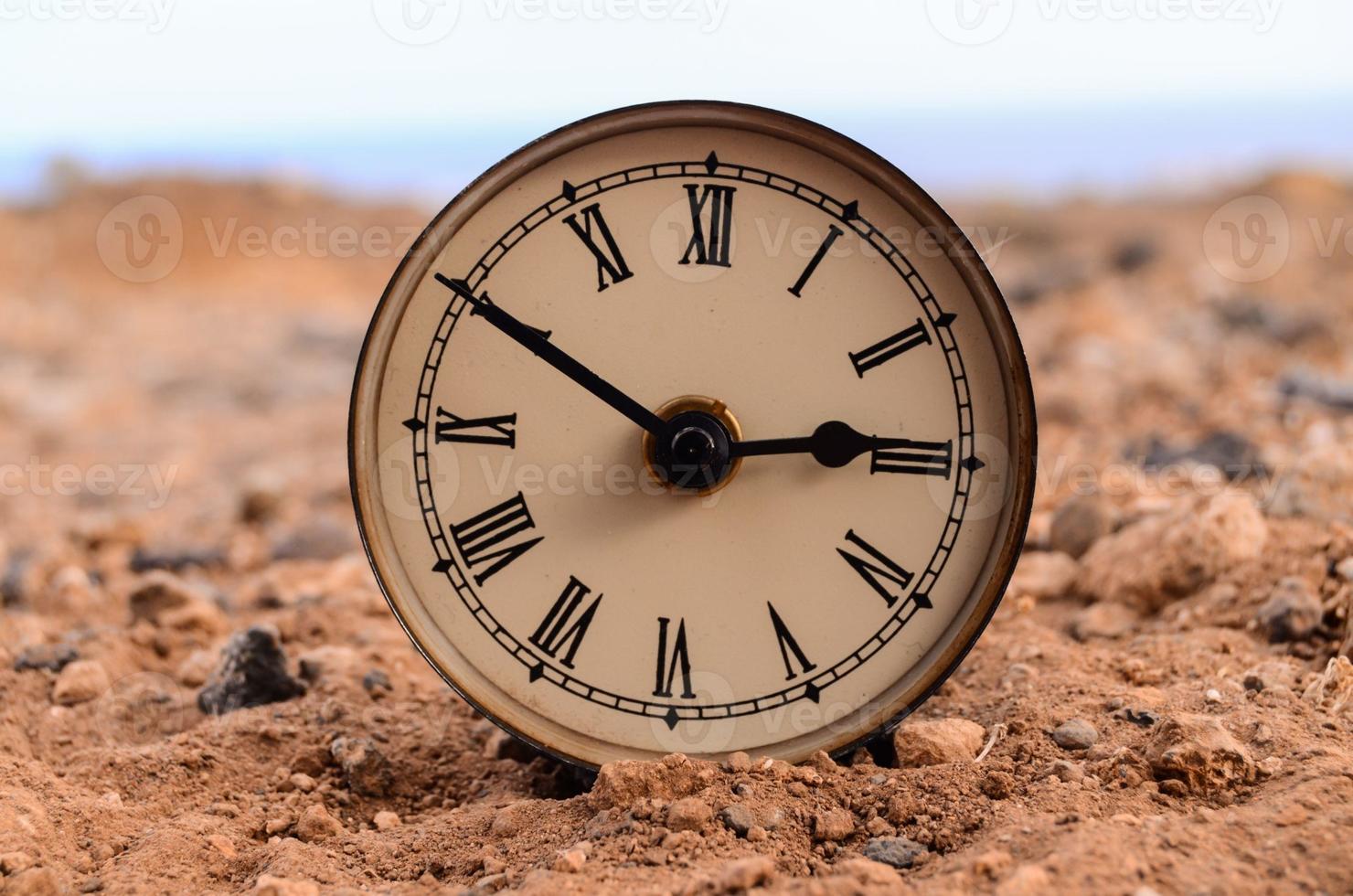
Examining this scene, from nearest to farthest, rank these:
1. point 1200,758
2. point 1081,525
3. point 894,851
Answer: point 894,851, point 1200,758, point 1081,525

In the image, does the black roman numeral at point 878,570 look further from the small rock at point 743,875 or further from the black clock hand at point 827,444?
the small rock at point 743,875

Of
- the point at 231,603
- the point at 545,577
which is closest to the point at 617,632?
the point at 545,577

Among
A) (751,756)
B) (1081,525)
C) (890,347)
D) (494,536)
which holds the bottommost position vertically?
(751,756)

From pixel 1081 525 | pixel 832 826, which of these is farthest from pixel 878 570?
pixel 1081 525

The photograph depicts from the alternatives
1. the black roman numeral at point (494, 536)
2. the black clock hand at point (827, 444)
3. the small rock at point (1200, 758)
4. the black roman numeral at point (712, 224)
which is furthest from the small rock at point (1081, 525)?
the black roman numeral at point (494, 536)

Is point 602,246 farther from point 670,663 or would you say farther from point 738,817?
point 738,817

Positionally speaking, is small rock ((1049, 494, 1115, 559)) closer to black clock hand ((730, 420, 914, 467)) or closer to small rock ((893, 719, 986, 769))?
small rock ((893, 719, 986, 769))
